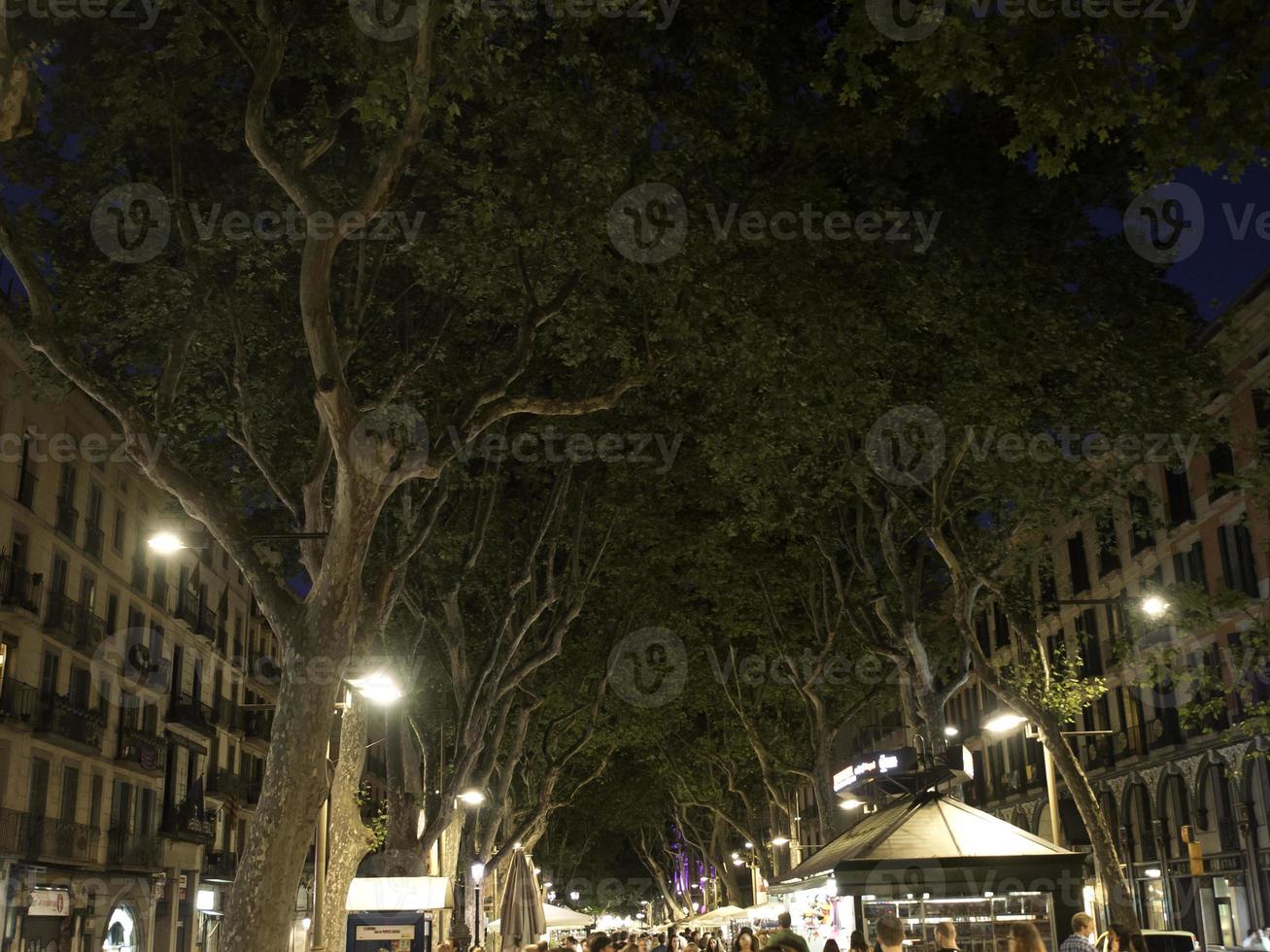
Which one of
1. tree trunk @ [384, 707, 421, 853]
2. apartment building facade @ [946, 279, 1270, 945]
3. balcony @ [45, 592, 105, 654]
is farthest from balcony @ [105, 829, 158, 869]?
apartment building facade @ [946, 279, 1270, 945]

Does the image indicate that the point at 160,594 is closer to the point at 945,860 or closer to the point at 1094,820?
the point at 1094,820

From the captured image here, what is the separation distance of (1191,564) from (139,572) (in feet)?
103

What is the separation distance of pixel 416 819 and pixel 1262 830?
2264 centimetres

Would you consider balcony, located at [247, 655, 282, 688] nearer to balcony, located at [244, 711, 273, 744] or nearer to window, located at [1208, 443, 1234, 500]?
balcony, located at [244, 711, 273, 744]

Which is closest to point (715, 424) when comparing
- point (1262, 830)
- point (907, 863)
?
point (907, 863)

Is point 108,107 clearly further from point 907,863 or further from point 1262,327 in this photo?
point 1262,327

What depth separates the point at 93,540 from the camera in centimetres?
3578

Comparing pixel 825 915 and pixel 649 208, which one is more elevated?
pixel 649 208

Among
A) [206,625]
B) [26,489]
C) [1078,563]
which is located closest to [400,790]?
[26,489]

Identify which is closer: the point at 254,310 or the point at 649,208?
the point at 649,208

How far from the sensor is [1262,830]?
110 ft

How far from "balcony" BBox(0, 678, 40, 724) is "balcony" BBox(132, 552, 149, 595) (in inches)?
319

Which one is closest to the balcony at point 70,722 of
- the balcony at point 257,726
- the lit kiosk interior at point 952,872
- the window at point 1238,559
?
the balcony at point 257,726

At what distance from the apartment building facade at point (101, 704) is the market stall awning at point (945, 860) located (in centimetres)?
1718
